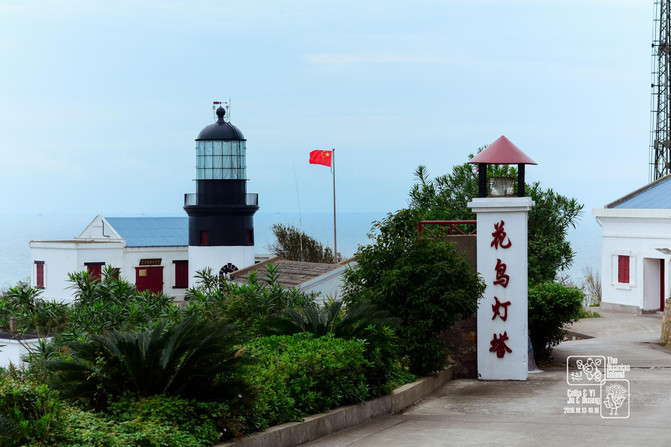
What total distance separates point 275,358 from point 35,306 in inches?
357

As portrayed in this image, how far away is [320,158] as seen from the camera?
150 ft

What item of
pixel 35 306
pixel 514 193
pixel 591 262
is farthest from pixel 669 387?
pixel 591 262

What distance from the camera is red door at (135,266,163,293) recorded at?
51219 mm

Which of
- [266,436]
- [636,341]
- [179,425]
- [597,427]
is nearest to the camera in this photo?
[179,425]

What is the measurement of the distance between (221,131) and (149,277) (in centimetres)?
1165

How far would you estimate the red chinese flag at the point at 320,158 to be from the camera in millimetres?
45287

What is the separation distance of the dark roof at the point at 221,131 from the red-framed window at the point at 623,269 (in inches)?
770

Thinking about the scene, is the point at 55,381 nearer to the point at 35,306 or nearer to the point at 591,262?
the point at 35,306

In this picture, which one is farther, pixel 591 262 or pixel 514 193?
pixel 591 262

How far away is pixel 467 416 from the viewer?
34.4 feet

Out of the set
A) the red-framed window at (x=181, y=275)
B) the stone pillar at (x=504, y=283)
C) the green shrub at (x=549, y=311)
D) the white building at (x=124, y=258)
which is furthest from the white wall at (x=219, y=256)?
the stone pillar at (x=504, y=283)

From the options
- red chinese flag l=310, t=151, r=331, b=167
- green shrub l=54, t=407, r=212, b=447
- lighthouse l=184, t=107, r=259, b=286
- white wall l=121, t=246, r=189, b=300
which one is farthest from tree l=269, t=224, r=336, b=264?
green shrub l=54, t=407, r=212, b=447

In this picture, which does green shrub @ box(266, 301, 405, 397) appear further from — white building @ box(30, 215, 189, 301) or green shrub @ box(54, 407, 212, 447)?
white building @ box(30, 215, 189, 301)

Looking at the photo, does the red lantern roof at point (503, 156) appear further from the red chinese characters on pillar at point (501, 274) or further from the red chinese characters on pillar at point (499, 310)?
the red chinese characters on pillar at point (499, 310)
